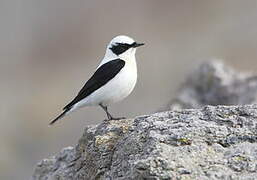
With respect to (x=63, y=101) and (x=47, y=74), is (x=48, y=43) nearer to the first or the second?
(x=47, y=74)

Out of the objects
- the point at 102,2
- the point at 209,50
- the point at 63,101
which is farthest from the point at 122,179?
the point at 102,2

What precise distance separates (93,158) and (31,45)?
2562 cm

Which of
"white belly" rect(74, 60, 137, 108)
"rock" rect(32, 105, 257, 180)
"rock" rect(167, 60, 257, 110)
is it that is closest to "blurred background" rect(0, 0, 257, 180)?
"rock" rect(167, 60, 257, 110)

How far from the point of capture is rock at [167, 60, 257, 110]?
10.2 m

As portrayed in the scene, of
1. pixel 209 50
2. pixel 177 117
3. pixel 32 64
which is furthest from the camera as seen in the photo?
pixel 32 64

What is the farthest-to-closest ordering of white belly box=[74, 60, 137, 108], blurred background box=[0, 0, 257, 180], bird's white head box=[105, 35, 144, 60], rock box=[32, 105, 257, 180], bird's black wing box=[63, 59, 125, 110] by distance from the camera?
1. blurred background box=[0, 0, 257, 180]
2. bird's white head box=[105, 35, 144, 60]
3. bird's black wing box=[63, 59, 125, 110]
4. white belly box=[74, 60, 137, 108]
5. rock box=[32, 105, 257, 180]

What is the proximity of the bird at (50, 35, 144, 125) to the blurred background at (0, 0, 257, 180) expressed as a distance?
17.8 feet

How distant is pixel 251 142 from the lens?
5.54m

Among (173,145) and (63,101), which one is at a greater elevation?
(173,145)

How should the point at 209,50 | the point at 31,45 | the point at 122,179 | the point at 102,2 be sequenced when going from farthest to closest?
the point at 102,2, the point at 31,45, the point at 209,50, the point at 122,179

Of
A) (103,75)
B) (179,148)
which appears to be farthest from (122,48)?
(179,148)

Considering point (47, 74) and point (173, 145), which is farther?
point (47, 74)

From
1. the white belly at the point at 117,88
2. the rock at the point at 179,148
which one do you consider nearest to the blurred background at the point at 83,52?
the white belly at the point at 117,88

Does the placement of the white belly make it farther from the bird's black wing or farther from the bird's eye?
the bird's eye
